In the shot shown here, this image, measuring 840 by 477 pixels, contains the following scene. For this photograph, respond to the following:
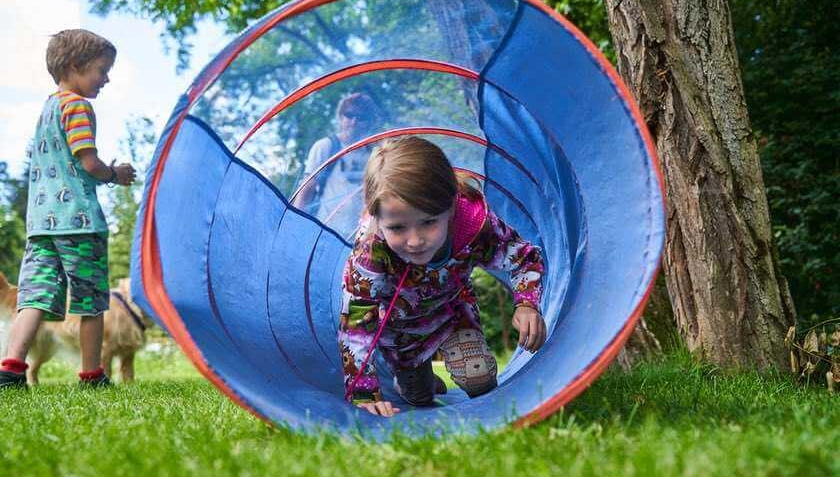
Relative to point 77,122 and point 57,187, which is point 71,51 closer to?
point 77,122

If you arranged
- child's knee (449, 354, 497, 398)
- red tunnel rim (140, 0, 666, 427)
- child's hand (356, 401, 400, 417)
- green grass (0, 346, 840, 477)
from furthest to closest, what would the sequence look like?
child's knee (449, 354, 497, 398)
child's hand (356, 401, 400, 417)
red tunnel rim (140, 0, 666, 427)
green grass (0, 346, 840, 477)

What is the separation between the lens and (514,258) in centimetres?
310

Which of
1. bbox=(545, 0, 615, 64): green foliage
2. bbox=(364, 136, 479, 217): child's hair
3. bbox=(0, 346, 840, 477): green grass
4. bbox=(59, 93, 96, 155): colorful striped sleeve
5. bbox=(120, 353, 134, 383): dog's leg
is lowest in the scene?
bbox=(120, 353, 134, 383): dog's leg

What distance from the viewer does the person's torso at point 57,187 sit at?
4129mm

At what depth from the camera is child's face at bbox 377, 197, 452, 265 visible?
108 inches

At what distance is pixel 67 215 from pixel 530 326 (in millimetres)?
2737

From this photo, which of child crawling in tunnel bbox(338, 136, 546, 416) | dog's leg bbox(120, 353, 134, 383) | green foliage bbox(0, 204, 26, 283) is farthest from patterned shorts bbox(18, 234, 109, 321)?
green foliage bbox(0, 204, 26, 283)

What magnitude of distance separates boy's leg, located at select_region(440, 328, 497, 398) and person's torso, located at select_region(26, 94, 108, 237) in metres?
2.17

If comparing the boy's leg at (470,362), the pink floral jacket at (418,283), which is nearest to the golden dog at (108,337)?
the pink floral jacket at (418,283)

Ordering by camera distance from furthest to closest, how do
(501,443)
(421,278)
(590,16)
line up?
(590,16), (421,278), (501,443)

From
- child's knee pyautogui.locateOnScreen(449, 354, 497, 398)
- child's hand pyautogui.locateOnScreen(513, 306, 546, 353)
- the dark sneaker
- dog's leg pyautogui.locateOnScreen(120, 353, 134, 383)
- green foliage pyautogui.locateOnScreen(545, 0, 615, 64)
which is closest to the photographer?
child's hand pyautogui.locateOnScreen(513, 306, 546, 353)

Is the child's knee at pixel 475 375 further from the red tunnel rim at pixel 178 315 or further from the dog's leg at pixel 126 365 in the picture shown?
the dog's leg at pixel 126 365

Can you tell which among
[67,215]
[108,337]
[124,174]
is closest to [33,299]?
[67,215]

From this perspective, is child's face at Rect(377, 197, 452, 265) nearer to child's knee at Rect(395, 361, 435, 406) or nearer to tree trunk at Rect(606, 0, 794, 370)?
child's knee at Rect(395, 361, 435, 406)
